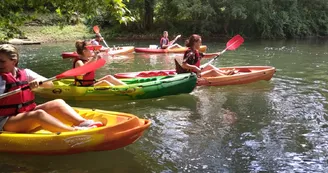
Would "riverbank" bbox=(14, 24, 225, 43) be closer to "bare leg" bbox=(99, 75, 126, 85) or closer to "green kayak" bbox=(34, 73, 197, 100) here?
"bare leg" bbox=(99, 75, 126, 85)

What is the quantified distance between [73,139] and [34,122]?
0.46 m

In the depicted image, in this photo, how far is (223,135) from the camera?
459cm

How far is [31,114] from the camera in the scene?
3.66 meters

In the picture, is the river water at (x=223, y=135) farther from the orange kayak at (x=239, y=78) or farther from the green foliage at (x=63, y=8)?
the green foliage at (x=63, y=8)

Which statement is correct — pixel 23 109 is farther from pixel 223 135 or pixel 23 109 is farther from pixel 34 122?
pixel 223 135

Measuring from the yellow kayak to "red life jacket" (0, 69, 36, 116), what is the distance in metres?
0.24

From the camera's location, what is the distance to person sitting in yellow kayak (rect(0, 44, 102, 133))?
142 inches

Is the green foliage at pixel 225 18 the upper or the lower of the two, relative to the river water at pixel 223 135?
upper

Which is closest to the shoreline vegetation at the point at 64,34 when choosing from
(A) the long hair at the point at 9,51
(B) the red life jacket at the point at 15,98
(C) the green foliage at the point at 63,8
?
(C) the green foliage at the point at 63,8

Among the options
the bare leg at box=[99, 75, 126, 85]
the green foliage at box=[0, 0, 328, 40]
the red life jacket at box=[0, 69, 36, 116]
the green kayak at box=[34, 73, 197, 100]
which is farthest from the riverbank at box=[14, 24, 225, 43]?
Result: the red life jacket at box=[0, 69, 36, 116]

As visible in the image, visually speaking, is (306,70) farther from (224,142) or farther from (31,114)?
(31,114)

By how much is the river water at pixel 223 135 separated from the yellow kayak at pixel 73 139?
18cm

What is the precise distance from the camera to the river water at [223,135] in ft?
12.3

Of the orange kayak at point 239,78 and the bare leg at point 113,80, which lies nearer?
the bare leg at point 113,80
